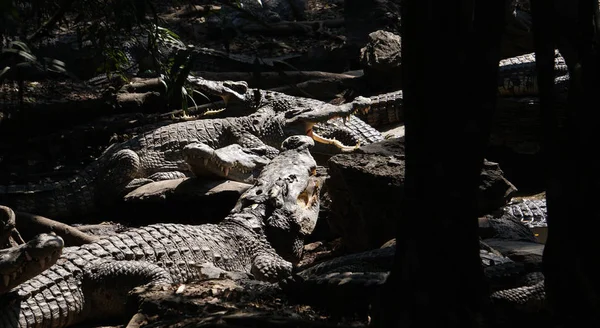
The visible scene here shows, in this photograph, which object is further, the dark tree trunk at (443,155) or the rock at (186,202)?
the rock at (186,202)

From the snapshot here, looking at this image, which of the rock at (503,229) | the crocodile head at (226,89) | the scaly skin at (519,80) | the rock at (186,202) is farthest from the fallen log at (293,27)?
the rock at (503,229)

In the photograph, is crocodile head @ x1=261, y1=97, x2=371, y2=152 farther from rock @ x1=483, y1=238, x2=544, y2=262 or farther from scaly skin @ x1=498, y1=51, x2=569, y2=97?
rock @ x1=483, y1=238, x2=544, y2=262

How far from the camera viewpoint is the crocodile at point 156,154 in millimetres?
7184

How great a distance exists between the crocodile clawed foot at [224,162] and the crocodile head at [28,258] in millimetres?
2908

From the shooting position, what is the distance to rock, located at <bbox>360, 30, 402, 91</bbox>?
1002 centimetres

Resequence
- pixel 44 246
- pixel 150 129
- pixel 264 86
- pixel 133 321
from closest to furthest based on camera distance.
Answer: pixel 133 321 → pixel 44 246 → pixel 150 129 → pixel 264 86

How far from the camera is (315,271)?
4352 millimetres

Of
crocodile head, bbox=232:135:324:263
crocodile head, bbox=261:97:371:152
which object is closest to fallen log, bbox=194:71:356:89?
A: crocodile head, bbox=261:97:371:152

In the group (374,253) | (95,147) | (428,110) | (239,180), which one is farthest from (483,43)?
(95,147)

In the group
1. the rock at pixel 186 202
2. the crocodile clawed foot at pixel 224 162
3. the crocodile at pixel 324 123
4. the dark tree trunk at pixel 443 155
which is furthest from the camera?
the crocodile at pixel 324 123

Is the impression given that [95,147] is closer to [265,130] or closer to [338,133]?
[265,130]

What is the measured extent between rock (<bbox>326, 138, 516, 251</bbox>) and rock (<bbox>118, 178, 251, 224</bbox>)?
1030 millimetres

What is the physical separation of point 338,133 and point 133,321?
5734 mm

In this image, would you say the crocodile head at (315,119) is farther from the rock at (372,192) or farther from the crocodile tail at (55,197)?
the rock at (372,192)
